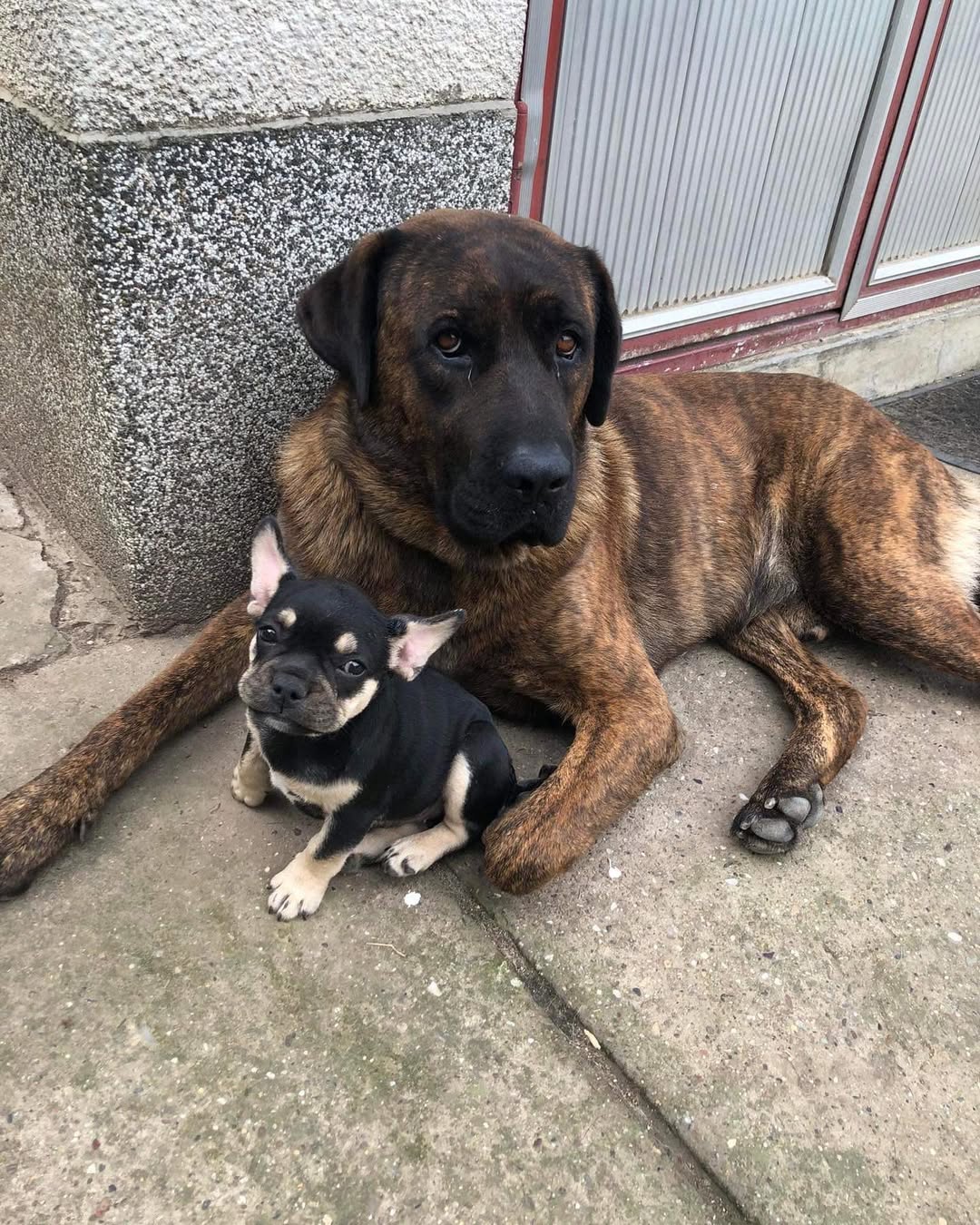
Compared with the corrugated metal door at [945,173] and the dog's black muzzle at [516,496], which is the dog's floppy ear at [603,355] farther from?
the corrugated metal door at [945,173]

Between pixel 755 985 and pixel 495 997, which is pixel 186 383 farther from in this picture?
pixel 755 985

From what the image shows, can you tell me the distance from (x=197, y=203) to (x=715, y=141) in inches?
98.6

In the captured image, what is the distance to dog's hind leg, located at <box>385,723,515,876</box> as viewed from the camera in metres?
2.42

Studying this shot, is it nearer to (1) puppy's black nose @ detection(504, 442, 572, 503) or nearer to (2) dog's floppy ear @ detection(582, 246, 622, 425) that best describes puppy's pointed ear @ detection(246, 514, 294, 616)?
(1) puppy's black nose @ detection(504, 442, 572, 503)

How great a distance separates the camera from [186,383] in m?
2.81

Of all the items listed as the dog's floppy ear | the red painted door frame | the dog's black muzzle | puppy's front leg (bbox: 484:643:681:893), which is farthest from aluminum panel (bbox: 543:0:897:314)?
puppy's front leg (bbox: 484:643:681:893)

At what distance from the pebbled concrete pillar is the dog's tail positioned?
414 millimetres

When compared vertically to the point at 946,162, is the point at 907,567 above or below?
below

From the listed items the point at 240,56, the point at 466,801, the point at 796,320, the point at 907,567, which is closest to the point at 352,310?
the point at 240,56

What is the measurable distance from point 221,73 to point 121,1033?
2.33 meters

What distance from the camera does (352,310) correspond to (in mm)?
2449

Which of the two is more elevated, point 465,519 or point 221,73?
point 221,73

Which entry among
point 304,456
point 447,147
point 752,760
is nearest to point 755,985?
point 752,760

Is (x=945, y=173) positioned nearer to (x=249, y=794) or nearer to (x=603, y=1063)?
(x=249, y=794)
